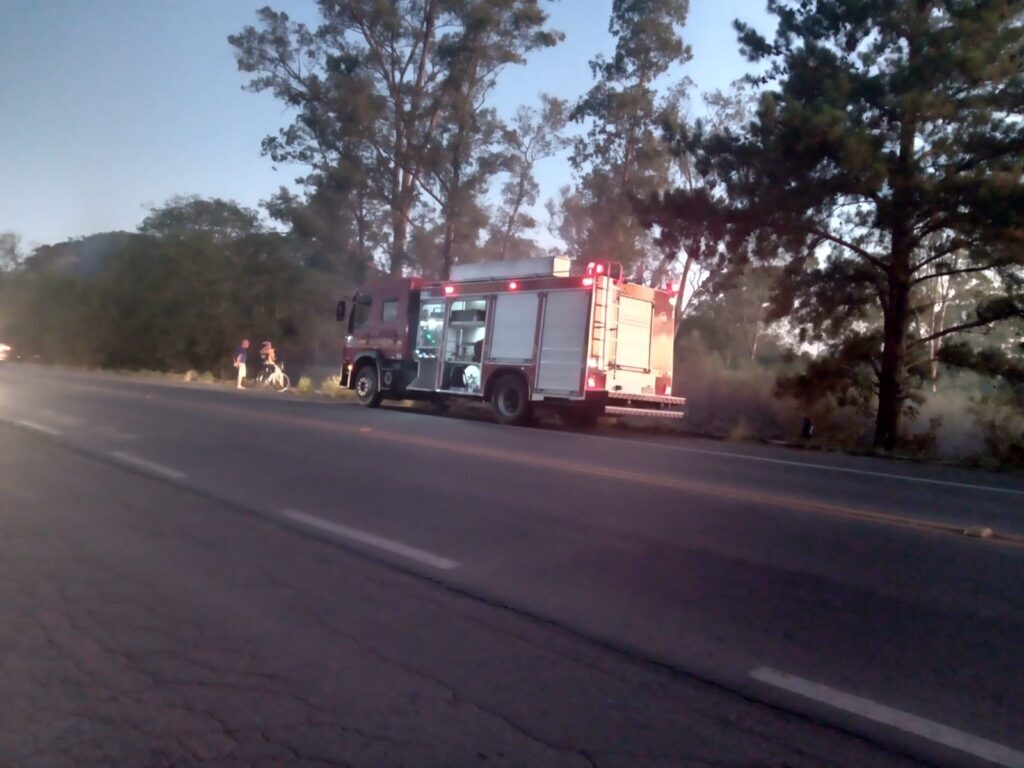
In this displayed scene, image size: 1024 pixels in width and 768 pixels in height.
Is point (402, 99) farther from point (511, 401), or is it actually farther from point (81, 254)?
point (81, 254)

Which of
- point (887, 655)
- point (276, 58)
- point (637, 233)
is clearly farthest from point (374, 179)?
point (887, 655)

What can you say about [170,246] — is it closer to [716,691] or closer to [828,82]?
[828,82]

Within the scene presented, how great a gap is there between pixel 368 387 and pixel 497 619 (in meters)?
19.4

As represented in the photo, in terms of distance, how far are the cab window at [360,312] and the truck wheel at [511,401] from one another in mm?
5574

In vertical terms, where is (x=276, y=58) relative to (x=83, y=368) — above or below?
above

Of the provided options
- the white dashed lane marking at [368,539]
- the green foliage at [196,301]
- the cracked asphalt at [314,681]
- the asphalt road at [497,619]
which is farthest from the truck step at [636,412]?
the green foliage at [196,301]

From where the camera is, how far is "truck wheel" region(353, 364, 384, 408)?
81.2 feet

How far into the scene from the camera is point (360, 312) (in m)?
25.8

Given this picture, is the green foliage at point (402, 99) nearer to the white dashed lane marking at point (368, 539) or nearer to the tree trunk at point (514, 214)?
the tree trunk at point (514, 214)

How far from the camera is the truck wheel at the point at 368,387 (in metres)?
24.8

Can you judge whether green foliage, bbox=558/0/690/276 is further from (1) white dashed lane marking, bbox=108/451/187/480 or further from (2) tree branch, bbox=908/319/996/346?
(1) white dashed lane marking, bbox=108/451/187/480

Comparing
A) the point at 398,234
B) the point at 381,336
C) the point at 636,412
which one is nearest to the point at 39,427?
the point at 381,336

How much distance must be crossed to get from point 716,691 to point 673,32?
111 ft

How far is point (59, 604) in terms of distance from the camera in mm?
6262
